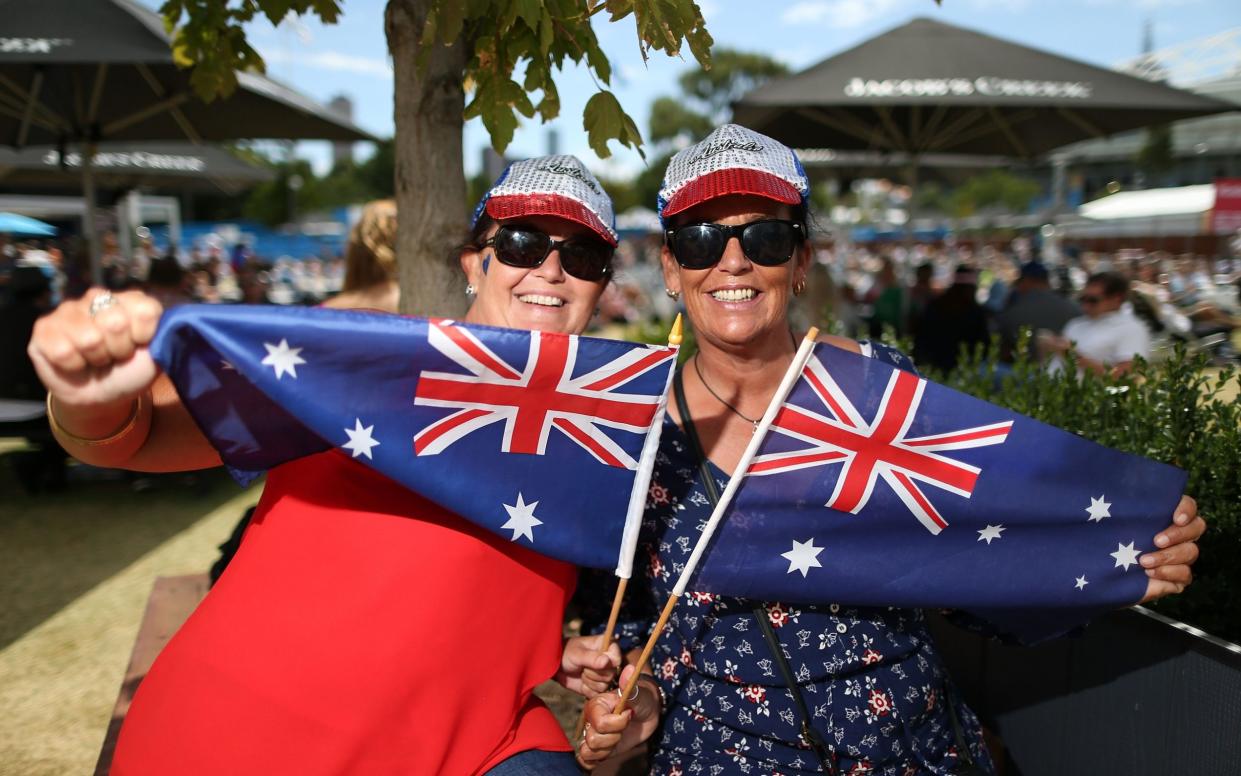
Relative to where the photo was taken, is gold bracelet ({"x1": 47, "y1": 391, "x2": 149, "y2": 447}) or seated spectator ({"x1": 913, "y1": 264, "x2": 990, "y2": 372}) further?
seated spectator ({"x1": 913, "y1": 264, "x2": 990, "y2": 372})

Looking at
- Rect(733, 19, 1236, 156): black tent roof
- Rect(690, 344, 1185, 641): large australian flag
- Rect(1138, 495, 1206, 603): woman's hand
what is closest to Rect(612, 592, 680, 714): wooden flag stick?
Rect(690, 344, 1185, 641): large australian flag

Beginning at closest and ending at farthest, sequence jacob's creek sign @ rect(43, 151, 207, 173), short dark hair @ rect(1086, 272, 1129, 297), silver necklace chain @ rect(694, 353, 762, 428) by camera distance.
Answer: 1. silver necklace chain @ rect(694, 353, 762, 428)
2. short dark hair @ rect(1086, 272, 1129, 297)
3. jacob's creek sign @ rect(43, 151, 207, 173)

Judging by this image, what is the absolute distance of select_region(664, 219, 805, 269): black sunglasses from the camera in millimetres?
1953

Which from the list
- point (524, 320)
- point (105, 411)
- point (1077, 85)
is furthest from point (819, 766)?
point (1077, 85)

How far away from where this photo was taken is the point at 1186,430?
275 centimetres

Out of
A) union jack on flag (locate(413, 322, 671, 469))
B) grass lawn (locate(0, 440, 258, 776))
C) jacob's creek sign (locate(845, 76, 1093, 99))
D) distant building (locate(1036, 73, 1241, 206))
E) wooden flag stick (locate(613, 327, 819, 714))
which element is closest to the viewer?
union jack on flag (locate(413, 322, 671, 469))

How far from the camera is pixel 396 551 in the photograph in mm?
1660

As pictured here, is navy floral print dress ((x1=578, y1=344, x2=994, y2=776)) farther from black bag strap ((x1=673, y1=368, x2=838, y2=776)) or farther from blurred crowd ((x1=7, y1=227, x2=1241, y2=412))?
blurred crowd ((x1=7, y1=227, x2=1241, y2=412))

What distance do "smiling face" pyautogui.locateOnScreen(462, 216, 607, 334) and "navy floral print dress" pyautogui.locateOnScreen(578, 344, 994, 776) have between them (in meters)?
0.40

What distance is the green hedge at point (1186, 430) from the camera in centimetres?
248

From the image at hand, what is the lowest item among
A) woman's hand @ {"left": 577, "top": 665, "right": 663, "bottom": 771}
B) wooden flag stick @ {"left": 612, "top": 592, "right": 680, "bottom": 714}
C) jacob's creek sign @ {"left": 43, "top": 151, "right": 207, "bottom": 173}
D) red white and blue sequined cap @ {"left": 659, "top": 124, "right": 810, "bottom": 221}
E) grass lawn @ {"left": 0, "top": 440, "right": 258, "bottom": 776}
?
grass lawn @ {"left": 0, "top": 440, "right": 258, "bottom": 776}

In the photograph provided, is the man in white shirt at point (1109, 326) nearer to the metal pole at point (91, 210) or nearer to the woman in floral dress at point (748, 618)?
the woman in floral dress at point (748, 618)

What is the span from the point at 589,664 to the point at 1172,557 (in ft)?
4.62

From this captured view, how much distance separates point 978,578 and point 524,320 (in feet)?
4.01
